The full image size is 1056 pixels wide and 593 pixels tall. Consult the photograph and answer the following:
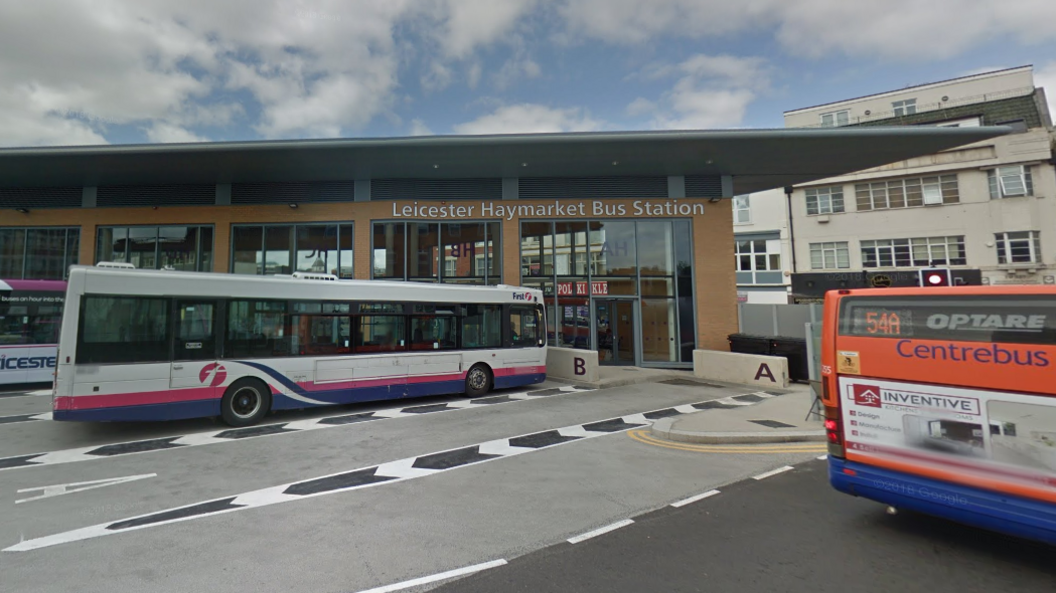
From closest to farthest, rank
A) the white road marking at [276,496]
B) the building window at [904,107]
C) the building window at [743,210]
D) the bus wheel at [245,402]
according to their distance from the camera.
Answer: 1. the white road marking at [276,496]
2. the bus wheel at [245,402]
3. the building window at [904,107]
4. the building window at [743,210]

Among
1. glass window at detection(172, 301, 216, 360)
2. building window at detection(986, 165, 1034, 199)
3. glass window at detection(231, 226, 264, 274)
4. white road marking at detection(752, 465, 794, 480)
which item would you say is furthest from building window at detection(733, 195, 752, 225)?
glass window at detection(172, 301, 216, 360)

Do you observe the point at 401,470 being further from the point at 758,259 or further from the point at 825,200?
the point at 758,259

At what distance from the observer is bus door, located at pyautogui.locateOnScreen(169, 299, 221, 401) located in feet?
28.8

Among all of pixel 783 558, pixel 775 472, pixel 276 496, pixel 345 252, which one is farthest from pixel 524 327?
pixel 783 558

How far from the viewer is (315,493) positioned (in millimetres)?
5727

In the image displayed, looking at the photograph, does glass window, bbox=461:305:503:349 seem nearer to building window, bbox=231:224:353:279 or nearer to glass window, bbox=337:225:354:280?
glass window, bbox=337:225:354:280

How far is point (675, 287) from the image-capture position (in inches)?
746

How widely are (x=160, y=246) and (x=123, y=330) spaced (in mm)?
14056

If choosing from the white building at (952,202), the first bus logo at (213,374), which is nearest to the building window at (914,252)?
the white building at (952,202)

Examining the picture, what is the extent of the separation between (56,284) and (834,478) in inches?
820

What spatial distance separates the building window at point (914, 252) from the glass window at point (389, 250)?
30.1 metres

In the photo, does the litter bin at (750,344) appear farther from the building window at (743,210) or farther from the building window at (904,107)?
the building window at (904,107)

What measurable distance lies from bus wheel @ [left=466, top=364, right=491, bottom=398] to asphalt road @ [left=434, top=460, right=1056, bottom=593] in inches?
323

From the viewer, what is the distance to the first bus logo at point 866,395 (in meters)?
4.51
